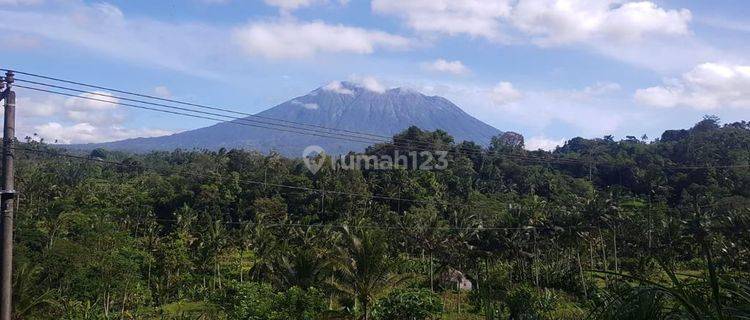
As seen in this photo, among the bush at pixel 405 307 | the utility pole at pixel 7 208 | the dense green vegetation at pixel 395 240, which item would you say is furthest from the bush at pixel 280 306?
the utility pole at pixel 7 208

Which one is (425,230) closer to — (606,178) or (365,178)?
(365,178)

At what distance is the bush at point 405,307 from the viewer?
17375mm

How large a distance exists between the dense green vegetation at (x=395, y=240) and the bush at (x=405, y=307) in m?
0.05

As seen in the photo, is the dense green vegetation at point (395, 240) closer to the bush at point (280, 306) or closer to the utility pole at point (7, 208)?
the bush at point (280, 306)

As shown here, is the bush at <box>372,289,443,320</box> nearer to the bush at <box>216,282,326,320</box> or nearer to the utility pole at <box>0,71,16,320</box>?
the bush at <box>216,282,326,320</box>

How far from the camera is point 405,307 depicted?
17375 mm

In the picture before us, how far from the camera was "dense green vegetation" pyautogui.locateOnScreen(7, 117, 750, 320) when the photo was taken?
57.3 ft

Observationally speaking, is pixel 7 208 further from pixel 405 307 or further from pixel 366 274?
pixel 366 274

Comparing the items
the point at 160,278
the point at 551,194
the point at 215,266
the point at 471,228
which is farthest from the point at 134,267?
the point at 551,194

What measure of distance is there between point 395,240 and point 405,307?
2146 centimetres

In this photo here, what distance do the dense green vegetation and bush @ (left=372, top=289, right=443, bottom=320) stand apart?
5cm

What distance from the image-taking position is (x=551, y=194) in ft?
166

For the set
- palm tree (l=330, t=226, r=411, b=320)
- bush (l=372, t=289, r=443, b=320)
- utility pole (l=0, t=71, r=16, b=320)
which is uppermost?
utility pole (l=0, t=71, r=16, b=320)

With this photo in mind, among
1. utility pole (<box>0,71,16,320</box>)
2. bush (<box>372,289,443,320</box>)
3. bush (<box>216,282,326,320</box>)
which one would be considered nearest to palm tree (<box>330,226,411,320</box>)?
bush (<box>372,289,443,320</box>)
